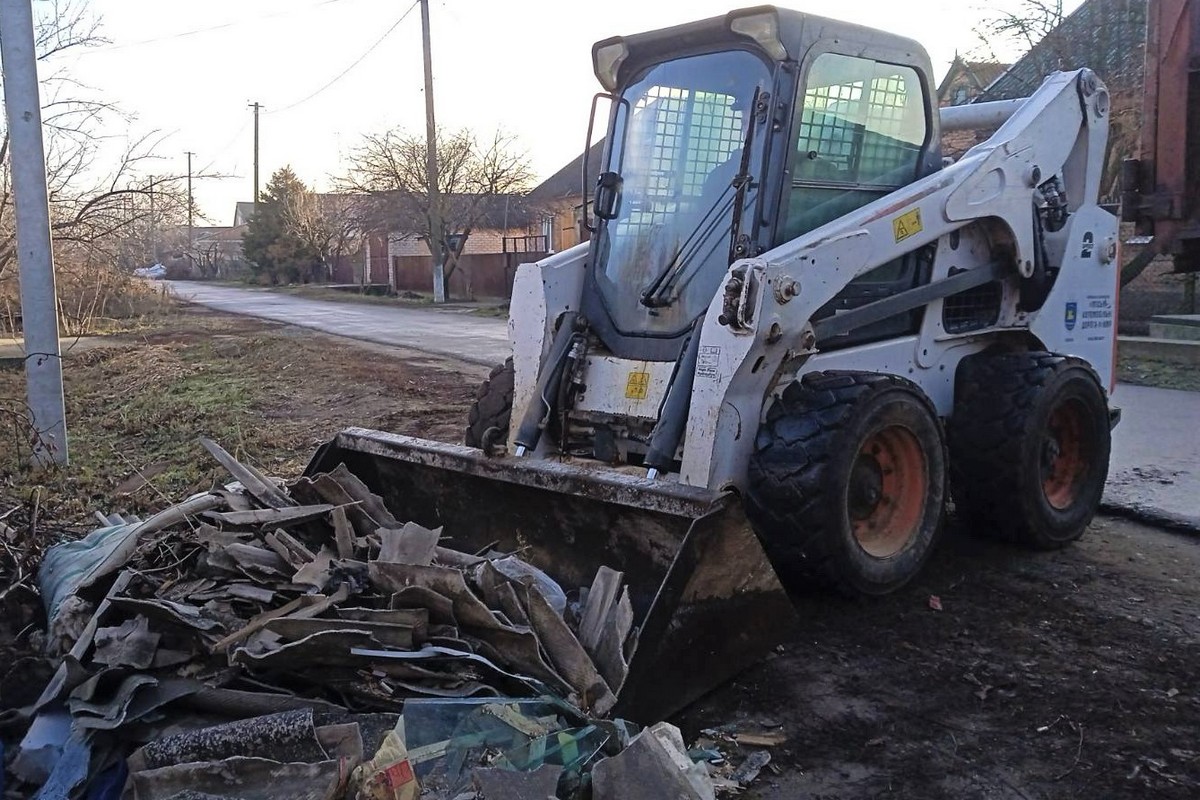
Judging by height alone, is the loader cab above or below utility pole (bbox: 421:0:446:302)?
below

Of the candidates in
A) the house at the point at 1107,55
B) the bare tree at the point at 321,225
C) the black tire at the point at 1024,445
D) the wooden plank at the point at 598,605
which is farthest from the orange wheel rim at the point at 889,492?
the bare tree at the point at 321,225

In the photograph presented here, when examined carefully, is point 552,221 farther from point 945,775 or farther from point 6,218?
point 945,775

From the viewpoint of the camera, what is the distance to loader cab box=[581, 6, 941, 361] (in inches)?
186

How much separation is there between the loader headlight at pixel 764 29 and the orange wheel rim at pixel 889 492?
1690mm

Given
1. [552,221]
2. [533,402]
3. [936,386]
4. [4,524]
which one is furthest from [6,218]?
[552,221]

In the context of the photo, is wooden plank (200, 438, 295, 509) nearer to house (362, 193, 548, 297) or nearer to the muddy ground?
the muddy ground

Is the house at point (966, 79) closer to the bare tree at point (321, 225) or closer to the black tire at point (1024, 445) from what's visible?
the black tire at point (1024, 445)

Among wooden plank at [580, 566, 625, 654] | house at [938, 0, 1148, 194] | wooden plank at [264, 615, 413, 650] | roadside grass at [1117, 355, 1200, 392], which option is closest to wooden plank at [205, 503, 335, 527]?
wooden plank at [264, 615, 413, 650]

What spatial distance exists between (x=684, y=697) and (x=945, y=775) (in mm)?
873

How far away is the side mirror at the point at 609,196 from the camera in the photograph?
17.6 feet

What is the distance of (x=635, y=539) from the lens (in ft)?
13.9

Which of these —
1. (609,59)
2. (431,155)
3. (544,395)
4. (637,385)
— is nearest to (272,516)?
(544,395)

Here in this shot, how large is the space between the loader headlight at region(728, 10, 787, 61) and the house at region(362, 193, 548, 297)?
25.5 m

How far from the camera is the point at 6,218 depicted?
16.0 metres
